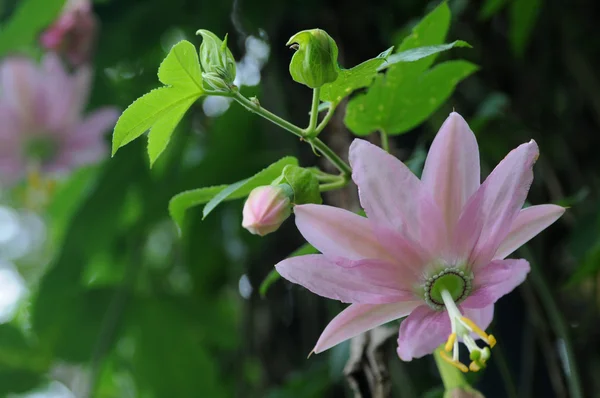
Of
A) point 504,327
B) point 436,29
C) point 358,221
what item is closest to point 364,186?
point 358,221

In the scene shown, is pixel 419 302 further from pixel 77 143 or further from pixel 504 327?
pixel 77 143

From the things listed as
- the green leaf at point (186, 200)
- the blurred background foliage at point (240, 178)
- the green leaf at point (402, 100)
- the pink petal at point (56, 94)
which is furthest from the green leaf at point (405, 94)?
the pink petal at point (56, 94)

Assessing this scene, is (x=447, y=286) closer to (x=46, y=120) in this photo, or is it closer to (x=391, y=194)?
(x=391, y=194)

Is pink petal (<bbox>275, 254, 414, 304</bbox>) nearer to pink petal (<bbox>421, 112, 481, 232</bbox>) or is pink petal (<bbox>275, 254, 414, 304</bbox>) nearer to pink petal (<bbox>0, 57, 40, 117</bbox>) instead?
pink petal (<bbox>421, 112, 481, 232</bbox>)

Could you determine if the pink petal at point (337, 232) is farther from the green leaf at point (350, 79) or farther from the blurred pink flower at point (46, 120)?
the blurred pink flower at point (46, 120)

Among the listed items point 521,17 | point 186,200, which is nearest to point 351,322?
point 186,200
